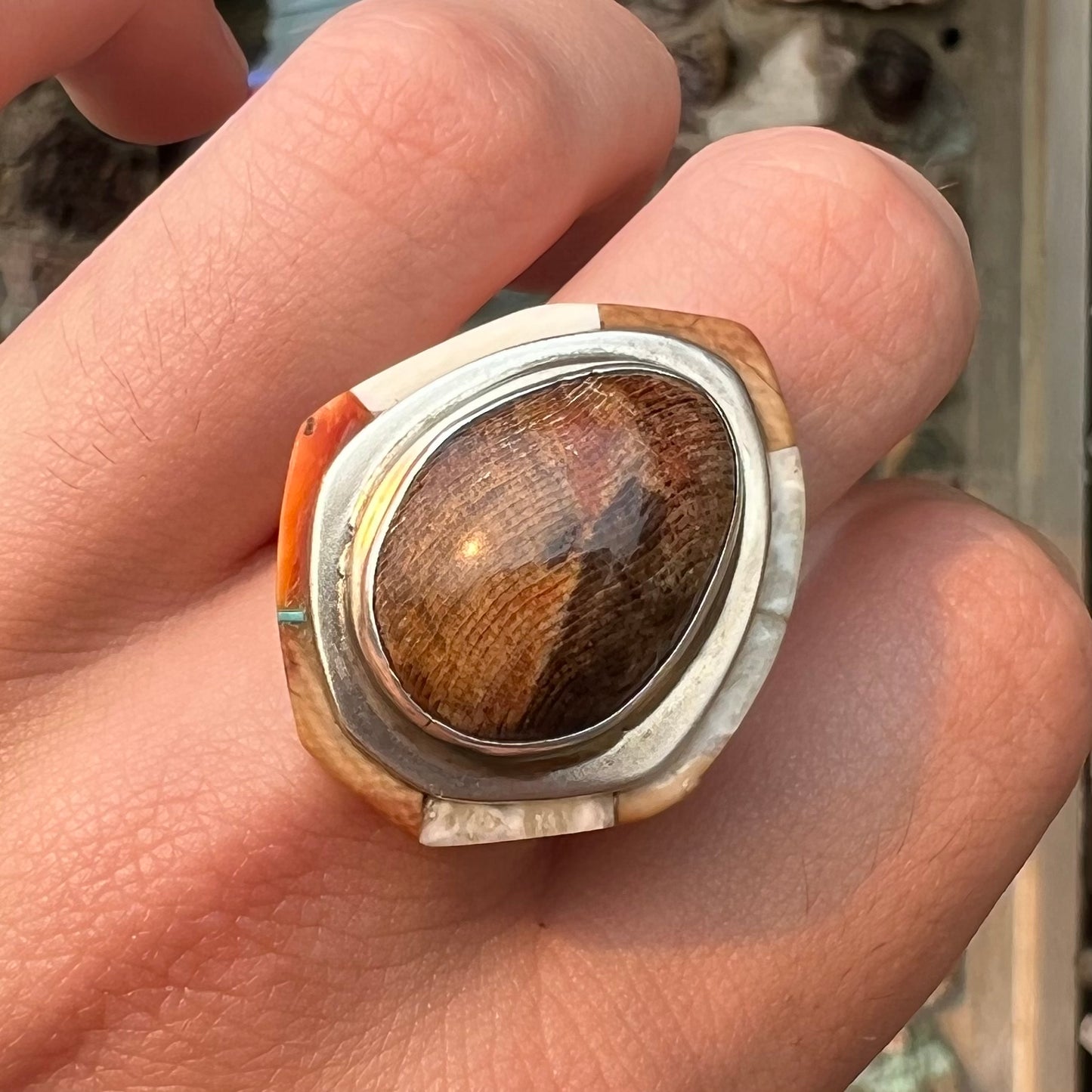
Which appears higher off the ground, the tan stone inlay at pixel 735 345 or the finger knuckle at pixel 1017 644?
the tan stone inlay at pixel 735 345

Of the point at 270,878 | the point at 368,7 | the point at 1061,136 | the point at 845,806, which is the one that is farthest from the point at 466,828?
the point at 1061,136

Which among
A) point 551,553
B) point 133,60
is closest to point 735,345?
point 551,553

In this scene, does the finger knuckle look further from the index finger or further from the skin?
the index finger

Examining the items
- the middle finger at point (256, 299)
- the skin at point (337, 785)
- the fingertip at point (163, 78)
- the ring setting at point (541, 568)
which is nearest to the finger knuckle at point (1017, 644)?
the skin at point (337, 785)

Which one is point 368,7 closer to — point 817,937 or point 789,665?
point 789,665

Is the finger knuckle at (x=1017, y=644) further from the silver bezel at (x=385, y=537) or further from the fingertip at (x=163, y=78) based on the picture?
the fingertip at (x=163, y=78)

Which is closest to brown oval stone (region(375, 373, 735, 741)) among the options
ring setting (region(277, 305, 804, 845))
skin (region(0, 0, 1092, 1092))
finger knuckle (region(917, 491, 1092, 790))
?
ring setting (region(277, 305, 804, 845))

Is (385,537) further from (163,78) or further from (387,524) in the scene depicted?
(163,78)
